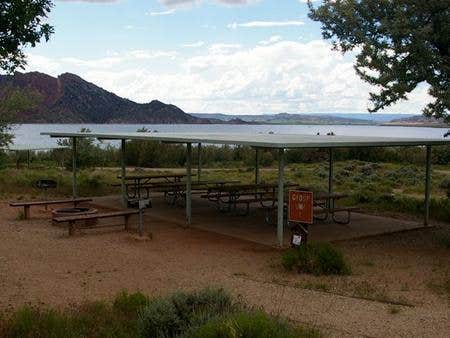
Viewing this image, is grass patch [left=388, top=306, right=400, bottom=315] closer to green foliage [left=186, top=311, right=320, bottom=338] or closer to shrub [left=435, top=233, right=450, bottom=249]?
green foliage [left=186, top=311, right=320, bottom=338]

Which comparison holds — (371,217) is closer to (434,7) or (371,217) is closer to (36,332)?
(434,7)

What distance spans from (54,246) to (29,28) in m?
4.53

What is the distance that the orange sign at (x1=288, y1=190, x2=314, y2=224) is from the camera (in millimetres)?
8531

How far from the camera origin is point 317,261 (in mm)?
8242

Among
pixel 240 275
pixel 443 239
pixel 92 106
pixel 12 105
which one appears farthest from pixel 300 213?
pixel 92 106

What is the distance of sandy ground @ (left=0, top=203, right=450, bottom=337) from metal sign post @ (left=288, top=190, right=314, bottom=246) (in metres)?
0.55

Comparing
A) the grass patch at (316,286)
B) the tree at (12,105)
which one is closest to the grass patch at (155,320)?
the grass patch at (316,286)

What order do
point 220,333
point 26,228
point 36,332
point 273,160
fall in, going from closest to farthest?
1. point 220,333
2. point 36,332
3. point 26,228
4. point 273,160

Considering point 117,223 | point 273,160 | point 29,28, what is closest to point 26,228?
point 117,223

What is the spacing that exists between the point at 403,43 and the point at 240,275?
455 cm

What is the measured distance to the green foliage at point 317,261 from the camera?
814 cm

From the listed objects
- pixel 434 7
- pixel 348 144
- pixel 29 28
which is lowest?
pixel 348 144

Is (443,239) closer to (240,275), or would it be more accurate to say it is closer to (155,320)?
(240,275)

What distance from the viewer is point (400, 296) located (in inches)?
273
